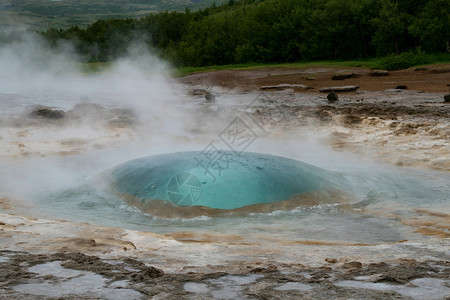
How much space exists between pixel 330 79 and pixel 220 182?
1543cm

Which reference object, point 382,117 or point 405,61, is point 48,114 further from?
point 405,61

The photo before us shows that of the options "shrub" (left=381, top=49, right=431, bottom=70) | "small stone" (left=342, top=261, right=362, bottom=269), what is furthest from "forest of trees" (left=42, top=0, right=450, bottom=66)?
"small stone" (left=342, top=261, right=362, bottom=269)

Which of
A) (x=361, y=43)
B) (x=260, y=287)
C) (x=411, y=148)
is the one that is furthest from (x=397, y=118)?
(x=361, y=43)

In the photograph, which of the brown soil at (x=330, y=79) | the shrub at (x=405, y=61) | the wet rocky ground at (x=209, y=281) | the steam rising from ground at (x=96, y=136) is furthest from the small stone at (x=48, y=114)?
the shrub at (x=405, y=61)

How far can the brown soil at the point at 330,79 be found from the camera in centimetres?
1522

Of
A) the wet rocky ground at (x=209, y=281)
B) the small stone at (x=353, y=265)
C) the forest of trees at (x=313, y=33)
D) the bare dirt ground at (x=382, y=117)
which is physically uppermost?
the forest of trees at (x=313, y=33)

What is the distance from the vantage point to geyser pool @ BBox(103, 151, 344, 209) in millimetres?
4984

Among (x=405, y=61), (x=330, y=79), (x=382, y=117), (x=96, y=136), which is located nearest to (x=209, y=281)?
(x=96, y=136)

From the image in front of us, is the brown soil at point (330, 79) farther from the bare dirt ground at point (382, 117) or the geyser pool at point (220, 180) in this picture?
the geyser pool at point (220, 180)

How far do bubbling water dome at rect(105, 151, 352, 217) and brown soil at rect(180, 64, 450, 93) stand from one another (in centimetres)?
915

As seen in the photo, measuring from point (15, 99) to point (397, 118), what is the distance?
13400mm

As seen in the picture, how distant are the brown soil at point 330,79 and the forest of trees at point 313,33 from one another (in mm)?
7414

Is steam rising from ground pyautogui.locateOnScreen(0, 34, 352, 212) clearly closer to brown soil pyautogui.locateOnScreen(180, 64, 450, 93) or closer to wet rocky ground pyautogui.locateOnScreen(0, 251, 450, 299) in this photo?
wet rocky ground pyautogui.locateOnScreen(0, 251, 450, 299)

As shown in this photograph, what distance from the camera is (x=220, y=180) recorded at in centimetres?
516
